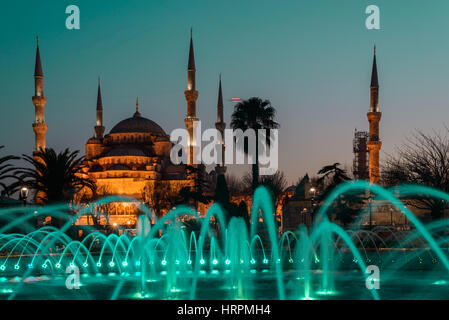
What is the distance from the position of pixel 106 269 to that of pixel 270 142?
2644cm

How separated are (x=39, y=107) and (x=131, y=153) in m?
18.3

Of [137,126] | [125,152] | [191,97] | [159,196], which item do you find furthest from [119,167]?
[191,97]

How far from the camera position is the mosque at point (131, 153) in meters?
66.6

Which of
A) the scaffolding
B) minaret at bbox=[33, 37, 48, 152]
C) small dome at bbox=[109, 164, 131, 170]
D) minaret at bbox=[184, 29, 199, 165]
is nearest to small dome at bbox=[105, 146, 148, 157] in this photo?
small dome at bbox=[109, 164, 131, 170]

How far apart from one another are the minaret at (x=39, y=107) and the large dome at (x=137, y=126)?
79.3 feet

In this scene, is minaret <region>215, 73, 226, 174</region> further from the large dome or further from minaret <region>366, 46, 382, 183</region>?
minaret <region>366, 46, 382, 183</region>

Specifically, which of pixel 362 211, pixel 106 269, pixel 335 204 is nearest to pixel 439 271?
pixel 106 269

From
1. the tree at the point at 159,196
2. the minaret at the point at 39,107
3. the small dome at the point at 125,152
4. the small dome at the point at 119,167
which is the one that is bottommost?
the tree at the point at 159,196

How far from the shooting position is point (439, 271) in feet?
55.5

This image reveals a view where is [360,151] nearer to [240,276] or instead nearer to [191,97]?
[191,97]

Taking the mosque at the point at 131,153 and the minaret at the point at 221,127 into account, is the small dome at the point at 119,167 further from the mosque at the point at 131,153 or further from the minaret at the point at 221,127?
the minaret at the point at 221,127

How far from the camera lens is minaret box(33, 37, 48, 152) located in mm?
64250

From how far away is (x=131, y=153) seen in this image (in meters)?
80.2

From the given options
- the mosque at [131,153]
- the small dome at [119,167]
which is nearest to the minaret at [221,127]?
the mosque at [131,153]
